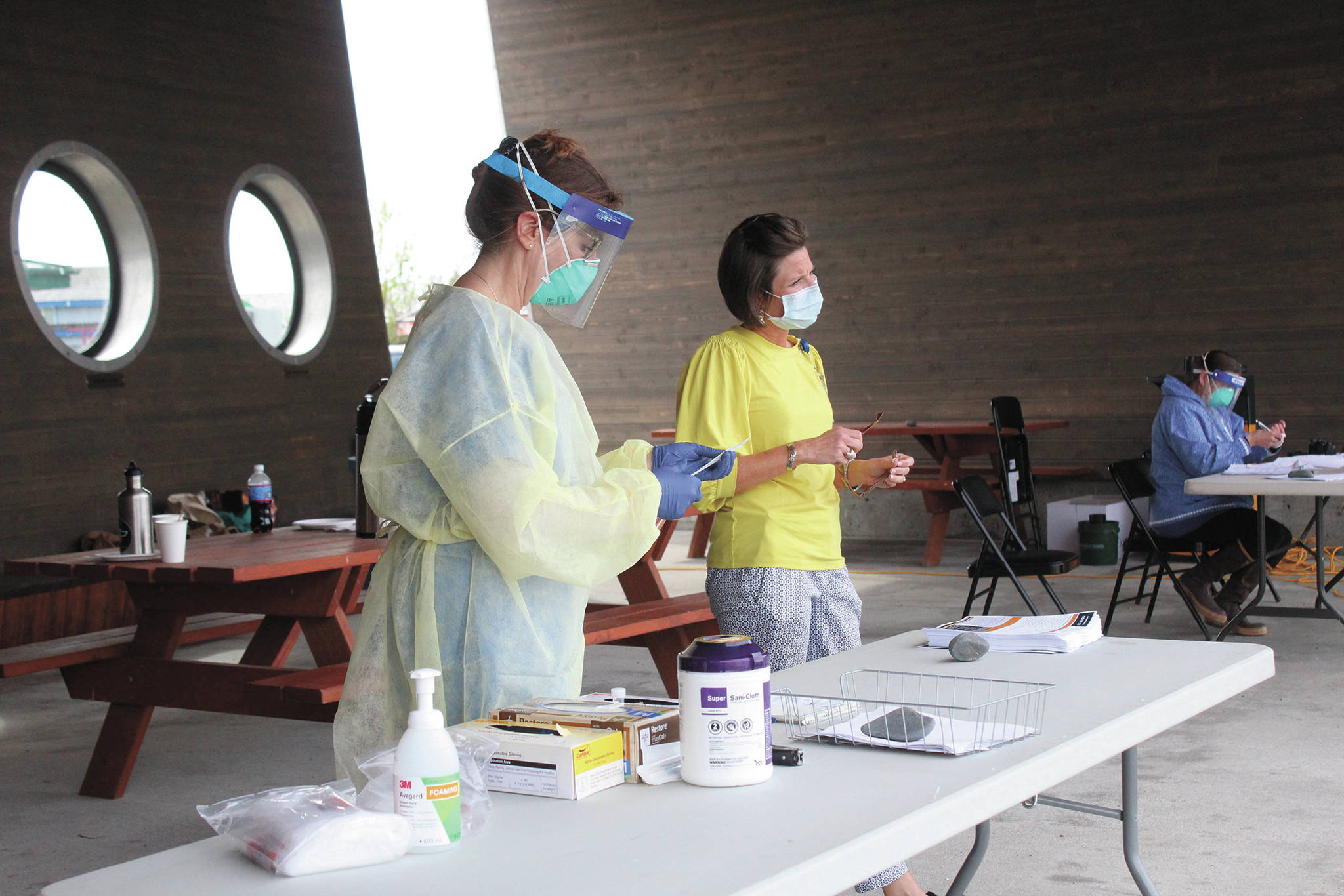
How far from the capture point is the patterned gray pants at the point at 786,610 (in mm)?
2549

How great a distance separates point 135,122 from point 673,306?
14.7 ft

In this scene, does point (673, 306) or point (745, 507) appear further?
point (673, 306)

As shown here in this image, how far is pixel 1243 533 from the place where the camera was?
573cm

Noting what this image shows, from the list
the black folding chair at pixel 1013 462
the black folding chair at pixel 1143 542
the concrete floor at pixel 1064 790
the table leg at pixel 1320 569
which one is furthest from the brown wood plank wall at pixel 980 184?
the concrete floor at pixel 1064 790

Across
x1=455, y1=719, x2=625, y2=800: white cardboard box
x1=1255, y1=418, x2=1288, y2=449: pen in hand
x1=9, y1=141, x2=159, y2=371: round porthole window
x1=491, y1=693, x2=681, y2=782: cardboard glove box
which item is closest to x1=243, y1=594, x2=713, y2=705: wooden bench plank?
x1=491, y1=693, x2=681, y2=782: cardboard glove box

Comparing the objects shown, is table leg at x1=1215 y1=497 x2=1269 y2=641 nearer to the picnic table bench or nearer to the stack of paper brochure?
the picnic table bench

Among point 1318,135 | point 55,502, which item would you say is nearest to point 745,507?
point 55,502

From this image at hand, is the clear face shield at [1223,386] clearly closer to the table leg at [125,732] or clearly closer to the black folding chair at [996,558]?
the black folding chair at [996,558]

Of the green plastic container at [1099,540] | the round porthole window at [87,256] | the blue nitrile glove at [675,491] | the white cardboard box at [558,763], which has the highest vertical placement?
the round porthole window at [87,256]

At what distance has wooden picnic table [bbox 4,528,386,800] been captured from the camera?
364cm

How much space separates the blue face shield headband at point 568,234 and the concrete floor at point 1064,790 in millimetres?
1674

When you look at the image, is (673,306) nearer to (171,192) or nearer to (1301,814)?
(171,192)

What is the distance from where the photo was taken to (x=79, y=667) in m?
4.05

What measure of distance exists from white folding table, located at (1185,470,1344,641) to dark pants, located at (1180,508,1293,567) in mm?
43
